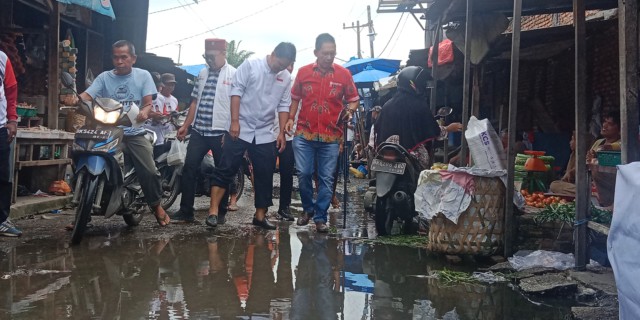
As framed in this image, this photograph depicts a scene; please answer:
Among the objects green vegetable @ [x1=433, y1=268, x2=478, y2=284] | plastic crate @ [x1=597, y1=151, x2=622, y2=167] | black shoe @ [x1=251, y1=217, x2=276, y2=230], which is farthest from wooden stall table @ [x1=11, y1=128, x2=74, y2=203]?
plastic crate @ [x1=597, y1=151, x2=622, y2=167]

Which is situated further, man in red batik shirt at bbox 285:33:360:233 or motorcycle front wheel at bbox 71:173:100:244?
man in red batik shirt at bbox 285:33:360:233

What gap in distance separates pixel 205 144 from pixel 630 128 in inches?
181

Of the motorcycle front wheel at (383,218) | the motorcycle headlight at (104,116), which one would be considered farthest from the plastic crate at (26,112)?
the motorcycle front wheel at (383,218)

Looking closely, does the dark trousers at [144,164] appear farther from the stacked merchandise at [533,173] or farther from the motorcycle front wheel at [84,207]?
the stacked merchandise at [533,173]

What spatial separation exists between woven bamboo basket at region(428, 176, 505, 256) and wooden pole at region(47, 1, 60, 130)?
20.7ft

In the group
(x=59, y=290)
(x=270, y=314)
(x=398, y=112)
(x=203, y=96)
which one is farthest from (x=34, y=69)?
(x=270, y=314)

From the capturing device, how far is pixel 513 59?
16.9 feet

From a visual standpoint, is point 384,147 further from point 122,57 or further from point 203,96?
point 122,57

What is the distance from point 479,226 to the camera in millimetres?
5020

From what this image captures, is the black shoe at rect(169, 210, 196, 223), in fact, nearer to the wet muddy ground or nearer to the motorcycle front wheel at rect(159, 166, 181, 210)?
the motorcycle front wheel at rect(159, 166, 181, 210)

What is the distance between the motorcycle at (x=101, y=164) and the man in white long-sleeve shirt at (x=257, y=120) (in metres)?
0.98

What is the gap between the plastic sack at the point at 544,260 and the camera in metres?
4.67

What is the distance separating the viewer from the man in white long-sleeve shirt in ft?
21.1

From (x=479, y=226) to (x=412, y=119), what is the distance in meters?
1.79
